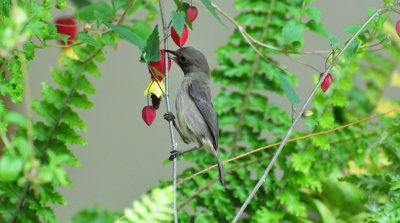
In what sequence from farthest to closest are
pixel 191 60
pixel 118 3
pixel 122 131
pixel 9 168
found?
pixel 122 131 → pixel 191 60 → pixel 118 3 → pixel 9 168

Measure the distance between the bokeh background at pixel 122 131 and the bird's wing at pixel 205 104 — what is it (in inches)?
42.7

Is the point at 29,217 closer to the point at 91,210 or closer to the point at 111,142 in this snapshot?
the point at 91,210

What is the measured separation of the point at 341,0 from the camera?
250 centimetres

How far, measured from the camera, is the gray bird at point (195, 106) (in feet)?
3.82

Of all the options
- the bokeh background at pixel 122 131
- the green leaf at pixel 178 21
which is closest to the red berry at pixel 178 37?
the green leaf at pixel 178 21

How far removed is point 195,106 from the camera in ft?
3.83

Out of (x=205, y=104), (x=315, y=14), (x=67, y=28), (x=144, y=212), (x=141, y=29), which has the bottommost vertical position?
(x=144, y=212)

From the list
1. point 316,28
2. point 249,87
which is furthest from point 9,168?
point 249,87

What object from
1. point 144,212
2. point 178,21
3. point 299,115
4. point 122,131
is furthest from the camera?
point 122,131

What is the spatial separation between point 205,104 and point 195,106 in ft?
0.07

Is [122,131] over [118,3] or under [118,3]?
over

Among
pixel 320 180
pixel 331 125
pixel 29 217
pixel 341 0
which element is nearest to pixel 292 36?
pixel 331 125

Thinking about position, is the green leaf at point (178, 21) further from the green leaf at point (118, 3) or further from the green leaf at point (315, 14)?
the green leaf at point (315, 14)

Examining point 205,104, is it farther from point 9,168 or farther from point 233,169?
point 9,168
